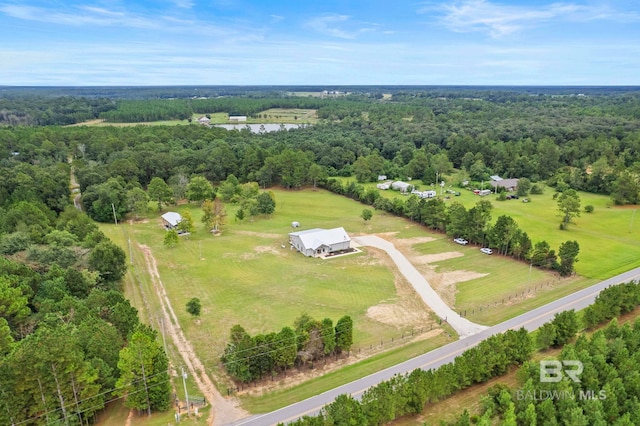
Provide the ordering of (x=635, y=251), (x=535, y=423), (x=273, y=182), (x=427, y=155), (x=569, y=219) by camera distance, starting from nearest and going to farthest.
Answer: (x=535, y=423) → (x=635, y=251) → (x=569, y=219) → (x=273, y=182) → (x=427, y=155)

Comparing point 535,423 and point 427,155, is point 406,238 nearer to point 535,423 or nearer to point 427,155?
point 535,423

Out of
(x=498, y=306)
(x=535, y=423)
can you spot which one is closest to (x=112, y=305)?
(x=535, y=423)

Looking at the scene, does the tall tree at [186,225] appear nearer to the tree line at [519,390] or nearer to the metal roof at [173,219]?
the metal roof at [173,219]

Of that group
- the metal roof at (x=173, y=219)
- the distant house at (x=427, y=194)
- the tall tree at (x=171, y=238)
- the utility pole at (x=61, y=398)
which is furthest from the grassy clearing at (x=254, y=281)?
the distant house at (x=427, y=194)

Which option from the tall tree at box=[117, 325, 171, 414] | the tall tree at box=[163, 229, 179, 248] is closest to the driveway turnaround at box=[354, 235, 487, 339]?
the tall tree at box=[117, 325, 171, 414]

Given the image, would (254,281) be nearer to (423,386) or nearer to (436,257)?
(436,257)

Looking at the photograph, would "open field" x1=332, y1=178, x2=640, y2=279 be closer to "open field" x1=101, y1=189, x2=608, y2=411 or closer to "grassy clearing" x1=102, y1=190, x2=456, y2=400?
"open field" x1=101, y1=189, x2=608, y2=411
